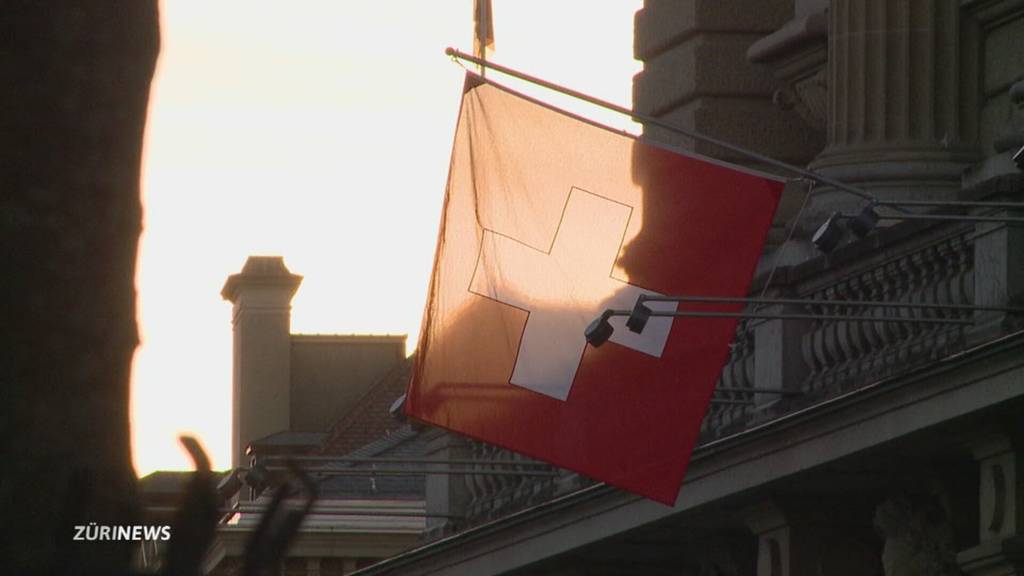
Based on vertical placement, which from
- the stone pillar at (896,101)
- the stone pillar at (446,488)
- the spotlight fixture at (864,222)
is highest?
the stone pillar at (896,101)

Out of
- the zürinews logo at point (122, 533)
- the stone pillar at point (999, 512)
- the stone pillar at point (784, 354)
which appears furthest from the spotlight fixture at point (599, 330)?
the zürinews logo at point (122, 533)

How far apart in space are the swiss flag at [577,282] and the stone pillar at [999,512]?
1.78 metres

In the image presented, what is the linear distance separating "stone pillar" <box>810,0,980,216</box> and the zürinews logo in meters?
14.6

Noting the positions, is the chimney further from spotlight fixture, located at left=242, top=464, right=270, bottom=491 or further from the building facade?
spotlight fixture, located at left=242, top=464, right=270, bottom=491

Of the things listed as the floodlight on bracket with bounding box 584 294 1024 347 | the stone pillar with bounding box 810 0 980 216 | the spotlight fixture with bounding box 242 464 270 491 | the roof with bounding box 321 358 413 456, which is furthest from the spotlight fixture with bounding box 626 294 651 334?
the roof with bounding box 321 358 413 456

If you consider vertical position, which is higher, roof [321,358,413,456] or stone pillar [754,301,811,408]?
roof [321,358,413,456]

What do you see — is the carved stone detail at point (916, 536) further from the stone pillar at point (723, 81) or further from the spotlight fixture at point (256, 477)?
the stone pillar at point (723, 81)

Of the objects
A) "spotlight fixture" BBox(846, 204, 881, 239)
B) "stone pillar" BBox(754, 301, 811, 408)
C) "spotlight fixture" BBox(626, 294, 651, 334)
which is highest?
"stone pillar" BBox(754, 301, 811, 408)

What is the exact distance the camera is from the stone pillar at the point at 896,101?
20531mm

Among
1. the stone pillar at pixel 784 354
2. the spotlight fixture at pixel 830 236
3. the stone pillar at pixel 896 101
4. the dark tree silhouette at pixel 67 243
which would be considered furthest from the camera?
the stone pillar at pixel 896 101

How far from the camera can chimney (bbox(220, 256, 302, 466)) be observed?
46938mm

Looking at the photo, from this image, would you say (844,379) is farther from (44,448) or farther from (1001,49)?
A: (44,448)

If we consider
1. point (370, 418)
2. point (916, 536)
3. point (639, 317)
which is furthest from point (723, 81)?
point (370, 418)

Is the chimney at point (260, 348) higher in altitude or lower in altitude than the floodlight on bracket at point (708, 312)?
higher
